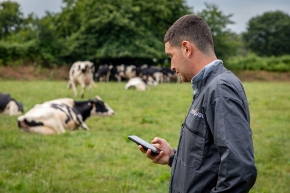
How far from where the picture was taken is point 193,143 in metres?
2.22

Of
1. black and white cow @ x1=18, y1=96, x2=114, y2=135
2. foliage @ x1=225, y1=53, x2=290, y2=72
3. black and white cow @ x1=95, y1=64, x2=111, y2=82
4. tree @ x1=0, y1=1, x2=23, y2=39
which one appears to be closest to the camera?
black and white cow @ x1=18, y1=96, x2=114, y2=135

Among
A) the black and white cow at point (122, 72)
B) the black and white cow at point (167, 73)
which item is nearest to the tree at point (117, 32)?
the black and white cow at point (122, 72)

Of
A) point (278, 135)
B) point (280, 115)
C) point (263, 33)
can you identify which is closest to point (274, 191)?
point (278, 135)

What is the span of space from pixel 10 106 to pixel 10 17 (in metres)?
60.2

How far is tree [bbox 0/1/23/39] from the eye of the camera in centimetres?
6725

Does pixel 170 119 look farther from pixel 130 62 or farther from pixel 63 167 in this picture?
pixel 130 62

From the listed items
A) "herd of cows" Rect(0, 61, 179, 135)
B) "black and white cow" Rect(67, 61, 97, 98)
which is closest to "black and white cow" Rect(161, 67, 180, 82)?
"black and white cow" Rect(67, 61, 97, 98)

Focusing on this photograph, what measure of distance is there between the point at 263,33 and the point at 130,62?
3035 centimetres

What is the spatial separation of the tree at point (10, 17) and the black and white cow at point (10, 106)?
57.9 m

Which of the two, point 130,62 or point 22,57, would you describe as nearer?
point 22,57

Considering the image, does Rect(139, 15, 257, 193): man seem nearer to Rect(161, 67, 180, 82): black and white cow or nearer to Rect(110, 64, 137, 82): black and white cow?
Rect(110, 64, 137, 82): black and white cow

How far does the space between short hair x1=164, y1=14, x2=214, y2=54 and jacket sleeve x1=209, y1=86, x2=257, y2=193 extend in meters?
0.34

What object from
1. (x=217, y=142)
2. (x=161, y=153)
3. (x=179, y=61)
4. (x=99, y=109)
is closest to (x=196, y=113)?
(x=217, y=142)

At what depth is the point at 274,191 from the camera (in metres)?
5.68
